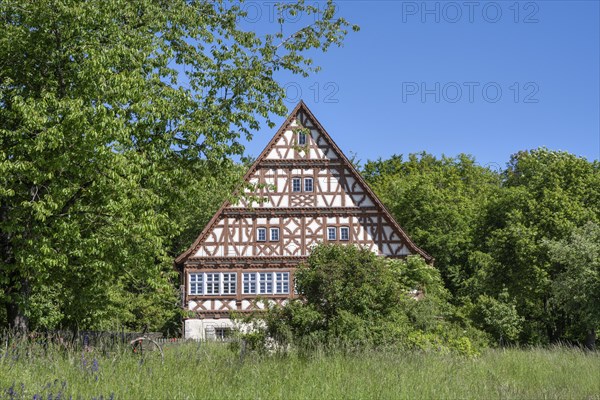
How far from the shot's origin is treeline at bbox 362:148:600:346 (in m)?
29.7

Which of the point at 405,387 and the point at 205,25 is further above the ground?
the point at 205,25

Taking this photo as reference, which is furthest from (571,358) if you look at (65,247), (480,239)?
Result: (480,239)

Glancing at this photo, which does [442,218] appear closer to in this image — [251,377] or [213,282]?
[213,282]

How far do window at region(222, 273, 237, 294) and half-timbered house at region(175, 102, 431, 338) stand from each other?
5 cm

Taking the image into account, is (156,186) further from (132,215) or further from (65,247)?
(65,247)

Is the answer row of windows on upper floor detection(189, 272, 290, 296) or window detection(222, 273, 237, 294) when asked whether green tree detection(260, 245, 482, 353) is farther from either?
window detection(222, 273, 237, 294)

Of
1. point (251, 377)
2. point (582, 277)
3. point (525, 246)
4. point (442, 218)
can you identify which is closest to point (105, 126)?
point (251, 377)

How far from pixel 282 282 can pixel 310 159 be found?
6441mm

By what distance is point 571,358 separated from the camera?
47.8ft

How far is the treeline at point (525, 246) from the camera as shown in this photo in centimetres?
2967

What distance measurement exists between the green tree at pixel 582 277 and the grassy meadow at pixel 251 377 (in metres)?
15.9

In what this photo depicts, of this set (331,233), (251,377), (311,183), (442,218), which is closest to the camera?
(251,377)

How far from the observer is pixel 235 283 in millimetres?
34875

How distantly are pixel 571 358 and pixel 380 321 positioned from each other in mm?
4147
